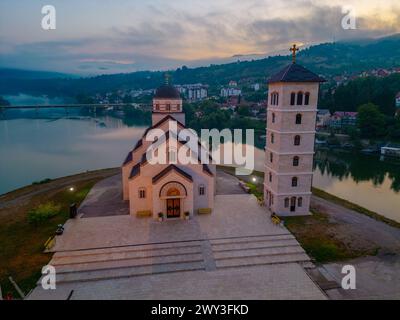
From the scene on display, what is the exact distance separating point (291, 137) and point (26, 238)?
16619 mm

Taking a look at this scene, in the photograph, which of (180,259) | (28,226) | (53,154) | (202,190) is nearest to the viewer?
(180,259)

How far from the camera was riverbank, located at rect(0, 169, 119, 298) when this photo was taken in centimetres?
1342

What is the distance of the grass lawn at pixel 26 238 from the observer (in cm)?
1318

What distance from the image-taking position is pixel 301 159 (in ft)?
61.2

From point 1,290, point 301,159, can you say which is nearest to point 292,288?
point 301,159

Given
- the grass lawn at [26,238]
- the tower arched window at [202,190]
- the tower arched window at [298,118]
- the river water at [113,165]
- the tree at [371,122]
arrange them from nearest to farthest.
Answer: the grass lawn at [26,238] < the tower arched window at [298,118] < the tower arched window at [202,190] < the river water at [113,165] < the tree at [371,122]

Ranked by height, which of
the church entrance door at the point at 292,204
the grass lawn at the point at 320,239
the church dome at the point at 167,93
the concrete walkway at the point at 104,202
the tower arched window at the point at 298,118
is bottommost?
the grass lawn at the point at 320,239

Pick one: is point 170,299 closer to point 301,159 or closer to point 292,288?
point 292,288

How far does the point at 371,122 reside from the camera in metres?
53.7

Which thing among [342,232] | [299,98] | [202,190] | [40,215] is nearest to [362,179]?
[342,232]

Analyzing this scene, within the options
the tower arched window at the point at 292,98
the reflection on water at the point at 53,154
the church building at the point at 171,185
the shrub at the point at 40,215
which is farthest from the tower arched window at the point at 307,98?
the reflection on water at the point at 53,154

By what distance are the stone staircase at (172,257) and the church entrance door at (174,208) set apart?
Answer: 2935mm

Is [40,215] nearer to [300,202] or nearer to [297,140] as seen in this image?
[300,202]

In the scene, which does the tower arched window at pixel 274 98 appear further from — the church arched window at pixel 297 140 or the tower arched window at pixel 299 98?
the church arched window at pixel 297 140
